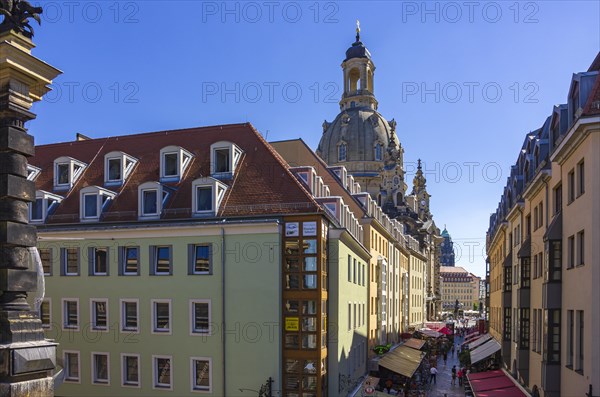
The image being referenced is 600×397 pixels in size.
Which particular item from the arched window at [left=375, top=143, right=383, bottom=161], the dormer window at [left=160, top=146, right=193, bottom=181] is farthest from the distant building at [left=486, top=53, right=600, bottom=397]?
the arched window at [left=375, top=143, right=383, bottom=161]

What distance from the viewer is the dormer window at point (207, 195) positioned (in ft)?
84.5

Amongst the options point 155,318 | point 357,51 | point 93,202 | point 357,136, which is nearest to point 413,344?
point 155,318

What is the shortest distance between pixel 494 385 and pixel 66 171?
2777cm

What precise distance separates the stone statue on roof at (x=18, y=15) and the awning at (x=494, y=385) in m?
26.4

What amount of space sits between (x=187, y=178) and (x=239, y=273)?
639 centimetres

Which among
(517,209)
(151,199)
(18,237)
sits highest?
(151,199)

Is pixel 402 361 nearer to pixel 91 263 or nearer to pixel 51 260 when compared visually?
pixel 91 263

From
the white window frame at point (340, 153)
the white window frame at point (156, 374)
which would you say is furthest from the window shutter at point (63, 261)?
the white window frame at point (340, 153)

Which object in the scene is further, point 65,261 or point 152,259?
point 65,261

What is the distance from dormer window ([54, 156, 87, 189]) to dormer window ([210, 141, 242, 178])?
337 inches

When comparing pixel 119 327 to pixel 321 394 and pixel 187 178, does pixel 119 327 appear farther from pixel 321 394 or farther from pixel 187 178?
pixel 321 394

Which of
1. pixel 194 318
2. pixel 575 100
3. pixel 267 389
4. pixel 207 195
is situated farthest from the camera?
pixel 207 195

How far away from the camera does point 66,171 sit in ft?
101

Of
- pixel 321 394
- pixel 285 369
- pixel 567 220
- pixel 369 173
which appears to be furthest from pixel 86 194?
pixel 369 173
